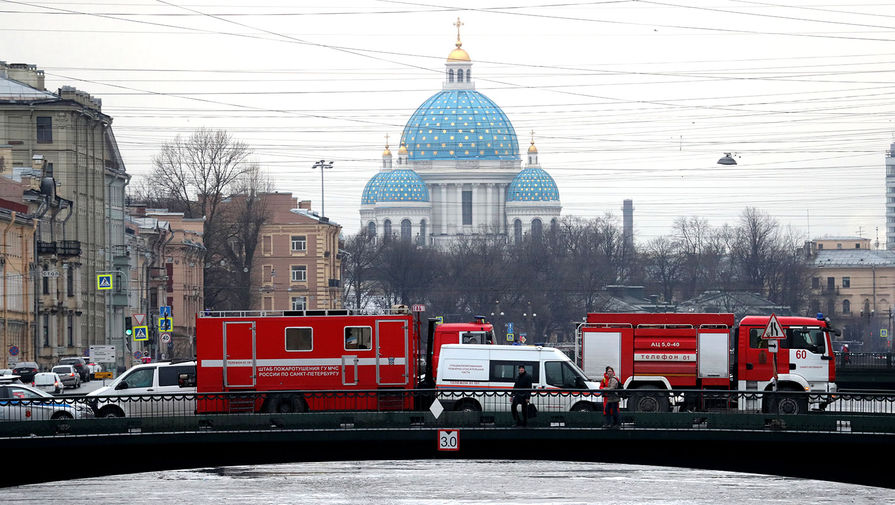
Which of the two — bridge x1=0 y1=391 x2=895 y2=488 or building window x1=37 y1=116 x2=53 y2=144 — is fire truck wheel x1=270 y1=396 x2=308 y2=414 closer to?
bridge x1=0 y1=391 x2=895 y2=488

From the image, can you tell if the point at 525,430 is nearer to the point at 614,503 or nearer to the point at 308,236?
the point at 614,503

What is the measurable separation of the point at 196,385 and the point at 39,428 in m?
9.46

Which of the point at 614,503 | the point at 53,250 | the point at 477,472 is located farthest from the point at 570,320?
the point at 614,503

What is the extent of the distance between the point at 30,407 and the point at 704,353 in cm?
2004

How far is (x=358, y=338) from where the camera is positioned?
141ft

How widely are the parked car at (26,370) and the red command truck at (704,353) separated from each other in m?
28.5

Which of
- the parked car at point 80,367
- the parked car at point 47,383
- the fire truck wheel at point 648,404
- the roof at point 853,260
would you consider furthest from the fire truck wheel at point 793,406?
the roof at point 853,260

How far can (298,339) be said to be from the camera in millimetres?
43125

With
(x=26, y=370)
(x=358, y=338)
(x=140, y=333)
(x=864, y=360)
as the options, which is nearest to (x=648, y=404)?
(x=358, y=338)

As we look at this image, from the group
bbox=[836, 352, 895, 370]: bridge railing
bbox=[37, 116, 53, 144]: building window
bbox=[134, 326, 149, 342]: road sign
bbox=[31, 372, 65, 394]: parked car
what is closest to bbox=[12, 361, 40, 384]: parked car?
bbox=[134, 326, 149, 342]: road sign

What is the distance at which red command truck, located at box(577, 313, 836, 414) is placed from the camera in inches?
1938

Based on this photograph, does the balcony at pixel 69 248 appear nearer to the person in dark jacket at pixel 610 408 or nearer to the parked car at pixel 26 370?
the parked car at pixel 26 370

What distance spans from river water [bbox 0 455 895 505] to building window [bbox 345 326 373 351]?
356 centimetres

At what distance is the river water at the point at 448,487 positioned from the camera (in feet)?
139
